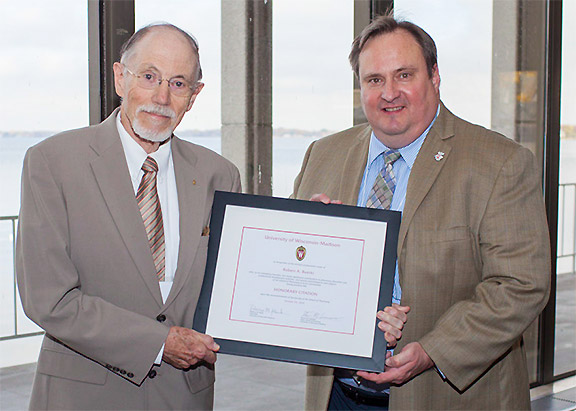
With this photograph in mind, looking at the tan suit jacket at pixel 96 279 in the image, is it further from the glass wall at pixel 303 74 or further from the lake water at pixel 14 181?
the glass wall at pixel 303 74

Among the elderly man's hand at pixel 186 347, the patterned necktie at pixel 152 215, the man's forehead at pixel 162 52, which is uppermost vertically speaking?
the man's forehead at pixel 162 52

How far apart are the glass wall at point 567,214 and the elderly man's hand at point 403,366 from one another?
138 inches

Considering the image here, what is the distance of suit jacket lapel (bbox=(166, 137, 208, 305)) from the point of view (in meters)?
1.97

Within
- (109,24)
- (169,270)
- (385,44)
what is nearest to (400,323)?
(169,270)

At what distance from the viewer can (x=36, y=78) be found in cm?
271

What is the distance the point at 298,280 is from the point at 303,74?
1.70m

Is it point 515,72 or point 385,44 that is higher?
point 515,72

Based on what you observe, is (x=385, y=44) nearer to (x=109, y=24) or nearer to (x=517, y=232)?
(x=517, y=232)

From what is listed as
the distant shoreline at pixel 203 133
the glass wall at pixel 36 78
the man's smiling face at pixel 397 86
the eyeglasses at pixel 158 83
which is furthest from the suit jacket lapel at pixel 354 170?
the glass wall at pixel 36 78

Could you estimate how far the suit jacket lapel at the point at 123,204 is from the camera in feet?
6.28

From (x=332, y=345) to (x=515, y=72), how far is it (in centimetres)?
340

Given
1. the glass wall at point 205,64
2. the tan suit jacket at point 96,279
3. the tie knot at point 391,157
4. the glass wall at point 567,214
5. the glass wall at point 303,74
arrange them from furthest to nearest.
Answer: the glass wall at point 567,214, the glass wall at point 303,74, the glass wall at point 205,64, the tie knot at point 391,157, the tan suit jacket at point 96,279

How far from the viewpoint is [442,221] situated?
2.08 meters

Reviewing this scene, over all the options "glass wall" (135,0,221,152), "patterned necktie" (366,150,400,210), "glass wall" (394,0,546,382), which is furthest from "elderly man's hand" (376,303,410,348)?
"glass wall" (394,0,546,382)
